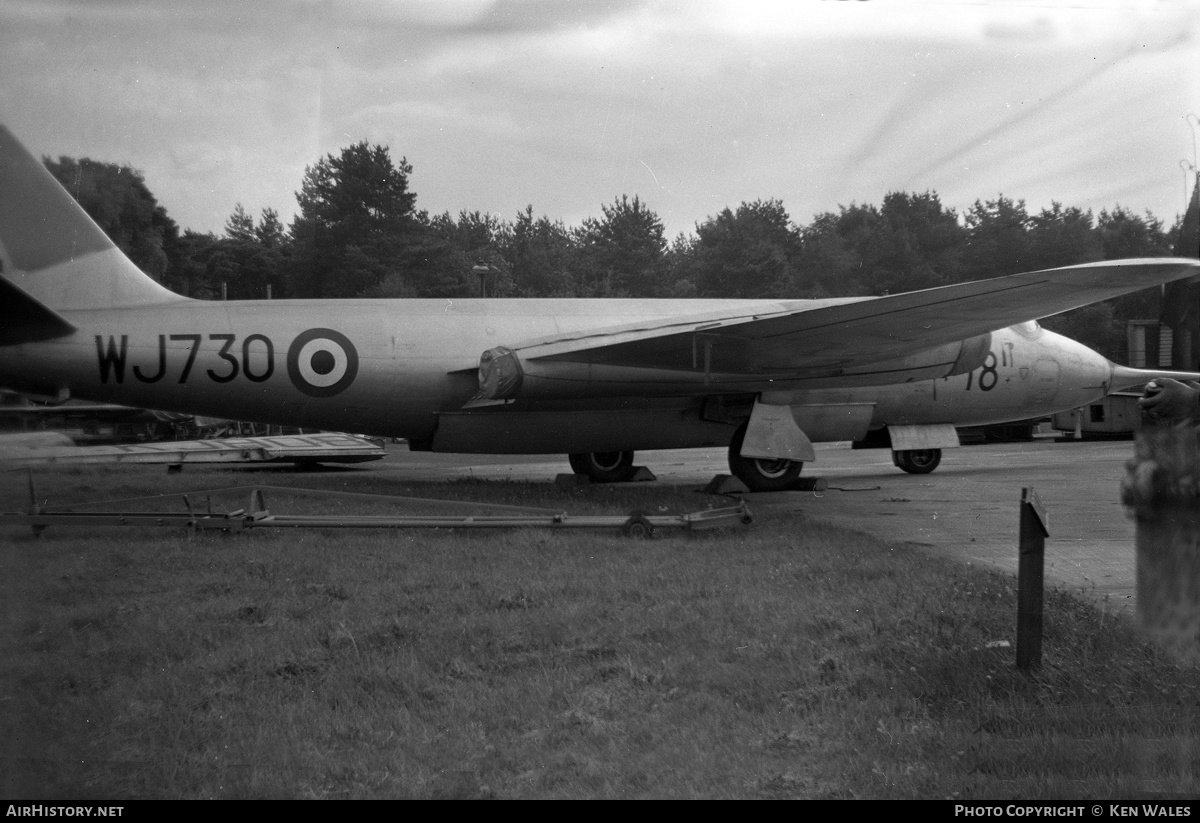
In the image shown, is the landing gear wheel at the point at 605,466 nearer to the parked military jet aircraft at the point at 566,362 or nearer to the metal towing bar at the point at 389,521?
the parked military jet aircraft at the point at 566,362

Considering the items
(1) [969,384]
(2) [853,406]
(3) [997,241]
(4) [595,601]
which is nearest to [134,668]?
(4) [595,601]

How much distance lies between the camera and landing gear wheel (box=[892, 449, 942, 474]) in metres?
14.8

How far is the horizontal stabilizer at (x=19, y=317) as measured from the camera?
3.19 m

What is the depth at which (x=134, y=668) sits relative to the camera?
4.09 meters

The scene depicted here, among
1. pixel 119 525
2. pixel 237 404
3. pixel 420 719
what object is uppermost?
pixel 237 404

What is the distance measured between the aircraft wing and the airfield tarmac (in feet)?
5.72

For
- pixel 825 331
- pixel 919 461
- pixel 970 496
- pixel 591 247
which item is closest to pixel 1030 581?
pixel 591 247

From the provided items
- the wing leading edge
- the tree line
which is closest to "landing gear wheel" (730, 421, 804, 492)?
the wing leading edge

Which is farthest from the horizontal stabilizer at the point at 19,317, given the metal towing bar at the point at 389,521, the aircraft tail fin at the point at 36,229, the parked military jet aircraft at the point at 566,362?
the parked military jet aircraft at the point at 566,362

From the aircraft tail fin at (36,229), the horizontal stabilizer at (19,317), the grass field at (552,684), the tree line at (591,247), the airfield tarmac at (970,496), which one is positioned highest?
the tree line at (591,247)

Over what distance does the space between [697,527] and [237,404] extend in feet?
19.8

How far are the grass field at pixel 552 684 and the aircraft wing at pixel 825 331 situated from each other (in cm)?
367

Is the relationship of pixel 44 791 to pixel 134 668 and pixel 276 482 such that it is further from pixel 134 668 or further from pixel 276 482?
pixel 276 482

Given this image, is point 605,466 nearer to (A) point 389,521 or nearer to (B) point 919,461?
(B) point 919,461
